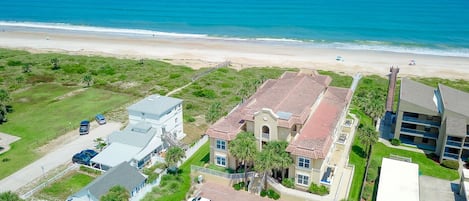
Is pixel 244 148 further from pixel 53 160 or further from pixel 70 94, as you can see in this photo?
pixel 70 94

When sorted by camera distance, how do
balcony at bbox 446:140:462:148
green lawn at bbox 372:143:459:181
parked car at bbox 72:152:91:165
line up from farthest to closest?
balcony at bbox 446:140:462:148, parked car at bbox 72:152:91:165, green lawn at bbox 372:143:459:181

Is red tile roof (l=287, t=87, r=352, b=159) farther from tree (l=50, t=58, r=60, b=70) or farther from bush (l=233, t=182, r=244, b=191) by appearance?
tree (l=50, t=58, r=60, b=70)

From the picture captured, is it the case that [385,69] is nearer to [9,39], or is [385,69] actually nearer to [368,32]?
[368,32]

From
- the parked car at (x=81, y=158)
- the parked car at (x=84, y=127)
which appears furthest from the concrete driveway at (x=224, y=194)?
the parked car at (x=84, y=127)

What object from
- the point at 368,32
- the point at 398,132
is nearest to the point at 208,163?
the point at 398,132

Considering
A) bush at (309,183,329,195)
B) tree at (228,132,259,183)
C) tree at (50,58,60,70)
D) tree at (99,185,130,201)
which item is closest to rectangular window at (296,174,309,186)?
bush at (309,183,329,195)

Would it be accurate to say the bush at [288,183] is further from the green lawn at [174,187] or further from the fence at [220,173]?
the green lawn at [174,187]

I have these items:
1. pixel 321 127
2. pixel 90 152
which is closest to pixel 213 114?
pixel 321 127
